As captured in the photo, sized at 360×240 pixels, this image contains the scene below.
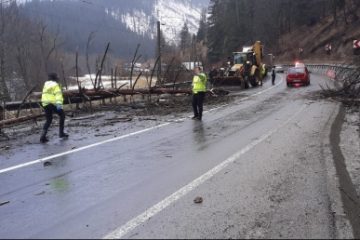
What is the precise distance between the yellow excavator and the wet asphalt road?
73.8 feet

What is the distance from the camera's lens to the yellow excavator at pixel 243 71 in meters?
34.5

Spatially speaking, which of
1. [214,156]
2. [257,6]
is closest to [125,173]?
[214,156]

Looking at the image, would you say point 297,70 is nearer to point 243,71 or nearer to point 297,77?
point 297,77

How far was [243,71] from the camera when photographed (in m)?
35.3

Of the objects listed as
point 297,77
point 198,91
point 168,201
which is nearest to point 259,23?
point 297,77

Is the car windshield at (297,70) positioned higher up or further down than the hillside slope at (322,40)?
further down

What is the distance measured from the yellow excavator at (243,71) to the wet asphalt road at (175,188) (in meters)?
22.5

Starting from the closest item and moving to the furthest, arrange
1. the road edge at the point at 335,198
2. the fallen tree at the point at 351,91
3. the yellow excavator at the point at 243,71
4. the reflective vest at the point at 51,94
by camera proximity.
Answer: the road edge at the point at 335,198, the reflective vest at the point at 51,94, the fallen tree at the point at 351,91, the yellow excavator at the point at 243,71

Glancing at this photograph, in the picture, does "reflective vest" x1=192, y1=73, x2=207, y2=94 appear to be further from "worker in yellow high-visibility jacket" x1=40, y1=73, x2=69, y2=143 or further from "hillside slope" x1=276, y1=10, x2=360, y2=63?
"hillside slope" x1=276, y1=10, x2=360, y2=63

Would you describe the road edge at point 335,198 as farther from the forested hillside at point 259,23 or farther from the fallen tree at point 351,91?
the forested hillside at point 259,23

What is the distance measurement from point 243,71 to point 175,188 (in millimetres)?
29144

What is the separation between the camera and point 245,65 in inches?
1426

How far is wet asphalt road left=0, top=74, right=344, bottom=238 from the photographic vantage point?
5.34 metres

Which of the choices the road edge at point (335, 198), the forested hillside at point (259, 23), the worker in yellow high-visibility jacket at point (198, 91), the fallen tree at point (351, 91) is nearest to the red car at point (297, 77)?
the fallen tree at point (351, 91)
